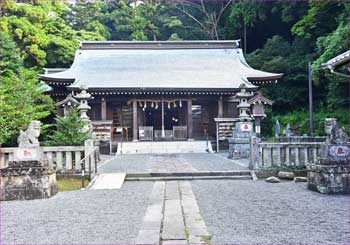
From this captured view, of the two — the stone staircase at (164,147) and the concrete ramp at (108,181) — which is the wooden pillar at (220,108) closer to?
the stone staircase at (164,147)

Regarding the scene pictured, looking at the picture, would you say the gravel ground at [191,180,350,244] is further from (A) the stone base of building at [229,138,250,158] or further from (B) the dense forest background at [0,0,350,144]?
(B) the dense forest background at [0,0,350,144]

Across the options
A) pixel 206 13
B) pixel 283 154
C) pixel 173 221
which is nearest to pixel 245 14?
pixel 206 13

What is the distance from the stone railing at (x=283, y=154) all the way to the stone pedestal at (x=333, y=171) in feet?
5.86

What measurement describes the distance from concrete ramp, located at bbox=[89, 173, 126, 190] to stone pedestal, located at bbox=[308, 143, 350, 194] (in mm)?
4481

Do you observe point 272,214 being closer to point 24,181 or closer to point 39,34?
point 24,181

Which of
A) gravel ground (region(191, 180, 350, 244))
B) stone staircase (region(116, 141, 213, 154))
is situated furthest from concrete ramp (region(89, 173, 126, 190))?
stone staircase (region(116, 141, 213, 154))

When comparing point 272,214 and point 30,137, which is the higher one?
point 30,137

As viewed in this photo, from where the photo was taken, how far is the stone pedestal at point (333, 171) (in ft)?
21.3

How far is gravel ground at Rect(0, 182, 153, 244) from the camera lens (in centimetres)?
404

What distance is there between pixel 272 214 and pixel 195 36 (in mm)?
31128

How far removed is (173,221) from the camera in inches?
179

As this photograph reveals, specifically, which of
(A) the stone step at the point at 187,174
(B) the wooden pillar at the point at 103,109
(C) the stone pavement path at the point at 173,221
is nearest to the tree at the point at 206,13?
(B) the wooden pillar at the point at 103,109

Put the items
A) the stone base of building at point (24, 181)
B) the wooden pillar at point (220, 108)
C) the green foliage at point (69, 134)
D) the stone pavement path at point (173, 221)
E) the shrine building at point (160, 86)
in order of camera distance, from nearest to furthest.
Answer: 1. the stone pavement path at point (173, 221)
2. the stone base of building at point (24, 181)
3. the green foliage at point (69, 134)
4. the shrine building at point (160, 86)
5. the wooden pillar at point (220, 108)

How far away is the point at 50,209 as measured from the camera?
18.3 feet
